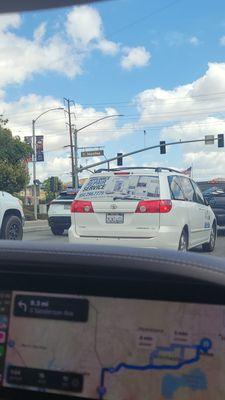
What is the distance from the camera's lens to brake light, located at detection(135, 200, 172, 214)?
873 centimetres

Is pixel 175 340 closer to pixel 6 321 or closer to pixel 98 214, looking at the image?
pixel 6 321

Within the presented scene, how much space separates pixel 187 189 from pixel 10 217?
14.9 ft

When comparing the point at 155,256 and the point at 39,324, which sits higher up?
the point at 155,256

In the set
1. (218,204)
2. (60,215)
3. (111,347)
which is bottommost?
(60,215)

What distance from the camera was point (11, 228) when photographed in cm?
1261

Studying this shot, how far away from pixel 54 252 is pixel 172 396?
70 centimetres

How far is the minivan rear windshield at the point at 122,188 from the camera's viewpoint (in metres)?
8.92

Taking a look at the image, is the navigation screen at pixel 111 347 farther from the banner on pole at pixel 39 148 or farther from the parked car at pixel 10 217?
the banner on pole at pixel 39 148

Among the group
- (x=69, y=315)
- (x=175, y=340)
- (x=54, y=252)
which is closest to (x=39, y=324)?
(x=69, y=315)

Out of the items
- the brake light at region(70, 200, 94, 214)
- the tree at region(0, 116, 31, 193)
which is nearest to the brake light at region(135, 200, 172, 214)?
the brake light at region(70, 200, 94, 214)

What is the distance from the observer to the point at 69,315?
2.12 m

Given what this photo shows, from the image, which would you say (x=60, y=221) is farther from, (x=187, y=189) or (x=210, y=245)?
(x=187, y=189)

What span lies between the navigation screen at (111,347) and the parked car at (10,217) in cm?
1022

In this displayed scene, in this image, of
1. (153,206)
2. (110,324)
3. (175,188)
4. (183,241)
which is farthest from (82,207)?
(110,324)
